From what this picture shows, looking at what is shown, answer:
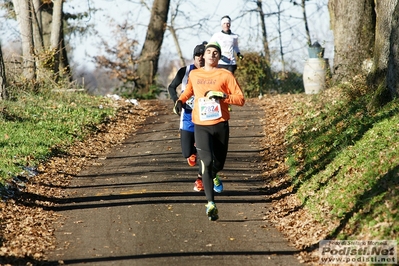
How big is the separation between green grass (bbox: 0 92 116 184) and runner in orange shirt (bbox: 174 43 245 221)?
3.56 metres

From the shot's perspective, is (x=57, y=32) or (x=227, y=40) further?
(x=57, y=32)

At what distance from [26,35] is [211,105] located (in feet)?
49.1

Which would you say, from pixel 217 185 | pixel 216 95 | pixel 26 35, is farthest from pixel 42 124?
pixel 216 95

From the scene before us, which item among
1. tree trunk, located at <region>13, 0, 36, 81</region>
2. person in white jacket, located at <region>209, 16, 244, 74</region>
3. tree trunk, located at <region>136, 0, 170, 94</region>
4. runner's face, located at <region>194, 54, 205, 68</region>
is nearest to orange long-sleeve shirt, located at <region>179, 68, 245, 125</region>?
runner's face, located at <region>194, 54, 205, 68</region>

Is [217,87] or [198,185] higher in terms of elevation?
[217,87]

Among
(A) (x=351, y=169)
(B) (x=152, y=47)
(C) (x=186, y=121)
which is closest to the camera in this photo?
(A) (x=351, y=169)

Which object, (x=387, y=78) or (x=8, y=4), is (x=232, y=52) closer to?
(x=387, y=78)

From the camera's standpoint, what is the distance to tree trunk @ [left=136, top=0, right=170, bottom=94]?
31797 millimetres

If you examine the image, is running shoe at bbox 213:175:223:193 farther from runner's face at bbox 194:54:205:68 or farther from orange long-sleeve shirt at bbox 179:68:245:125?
runner's face at bbox 194:54:205:68

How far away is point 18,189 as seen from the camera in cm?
1162

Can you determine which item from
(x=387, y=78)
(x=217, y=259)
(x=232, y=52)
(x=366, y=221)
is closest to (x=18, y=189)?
(x=217, y=259)

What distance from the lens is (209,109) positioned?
9914 millimetres

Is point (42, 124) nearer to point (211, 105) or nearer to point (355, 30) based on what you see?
point (355, 30)

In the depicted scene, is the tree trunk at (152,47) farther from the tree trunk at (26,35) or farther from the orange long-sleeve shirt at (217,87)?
the orange long-sleeve shirt at (217,87)
